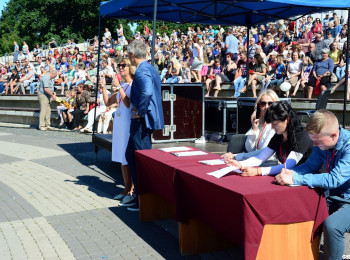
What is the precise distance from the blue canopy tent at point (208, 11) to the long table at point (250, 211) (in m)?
5.24

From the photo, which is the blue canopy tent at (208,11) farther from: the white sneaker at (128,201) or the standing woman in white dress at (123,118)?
the white sneaker at (128,201)

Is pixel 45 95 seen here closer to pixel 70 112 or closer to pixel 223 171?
pixel 70 112

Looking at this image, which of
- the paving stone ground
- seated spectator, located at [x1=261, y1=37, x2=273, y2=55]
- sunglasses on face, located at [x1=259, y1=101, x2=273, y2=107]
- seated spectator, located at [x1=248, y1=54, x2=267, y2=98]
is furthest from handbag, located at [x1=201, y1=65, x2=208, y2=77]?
sunglasses on face, located at [x1=259, y1=101, x2=273, y2=107]

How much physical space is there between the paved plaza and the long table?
603 mm

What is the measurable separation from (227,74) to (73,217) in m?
10.4

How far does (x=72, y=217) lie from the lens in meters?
5.92

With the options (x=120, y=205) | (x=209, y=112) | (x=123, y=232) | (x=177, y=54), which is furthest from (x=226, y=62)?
(x=123, y=232)

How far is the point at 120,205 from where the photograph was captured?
253 inches

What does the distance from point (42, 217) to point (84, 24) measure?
51.2 m

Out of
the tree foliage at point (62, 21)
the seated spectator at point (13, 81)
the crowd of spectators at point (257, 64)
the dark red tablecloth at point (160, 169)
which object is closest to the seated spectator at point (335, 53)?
the crowd of spectators at point (257, 64)

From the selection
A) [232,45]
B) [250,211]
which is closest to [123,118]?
[250,211]

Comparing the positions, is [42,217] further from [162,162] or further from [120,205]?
[162,162]

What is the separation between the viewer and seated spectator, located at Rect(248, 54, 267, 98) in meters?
13.6

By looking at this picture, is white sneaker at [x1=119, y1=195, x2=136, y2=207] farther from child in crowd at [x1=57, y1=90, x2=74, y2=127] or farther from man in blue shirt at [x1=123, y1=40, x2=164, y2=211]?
child in crowd at [x1=57, y1=90, x2=74, y2=127]
